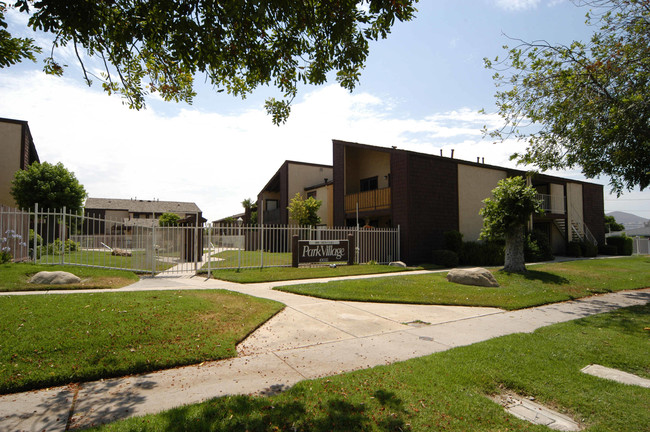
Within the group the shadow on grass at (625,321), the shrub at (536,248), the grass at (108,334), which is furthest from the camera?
the shrub at (536,248)

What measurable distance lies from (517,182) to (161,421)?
47.3ft

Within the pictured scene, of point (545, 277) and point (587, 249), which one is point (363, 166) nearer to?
point (545, 277)

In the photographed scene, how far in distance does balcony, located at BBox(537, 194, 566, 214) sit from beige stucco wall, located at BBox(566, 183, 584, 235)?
1282 mm

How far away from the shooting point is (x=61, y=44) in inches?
217

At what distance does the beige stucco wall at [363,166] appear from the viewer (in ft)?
76.6

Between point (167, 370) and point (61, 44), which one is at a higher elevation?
point (61, 44)

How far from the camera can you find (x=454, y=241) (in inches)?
753

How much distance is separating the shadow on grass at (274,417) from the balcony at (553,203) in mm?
27317

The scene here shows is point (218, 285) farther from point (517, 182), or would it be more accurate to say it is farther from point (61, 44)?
point (517, 182)

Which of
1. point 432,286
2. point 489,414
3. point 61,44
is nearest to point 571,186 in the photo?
point 432,286

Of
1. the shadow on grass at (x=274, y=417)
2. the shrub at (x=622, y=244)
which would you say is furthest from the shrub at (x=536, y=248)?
the shadow on grass at (x=274, y=417)

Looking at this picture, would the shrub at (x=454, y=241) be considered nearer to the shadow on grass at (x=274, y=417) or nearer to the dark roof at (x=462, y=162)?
the dark roof at (x=462, y=162)

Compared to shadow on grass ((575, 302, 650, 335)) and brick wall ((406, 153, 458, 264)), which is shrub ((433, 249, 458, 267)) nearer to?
brick wall ((406, 153, 458, 264))

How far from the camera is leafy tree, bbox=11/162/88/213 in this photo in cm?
2288
